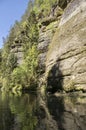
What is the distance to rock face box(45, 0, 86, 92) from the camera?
38906 mm

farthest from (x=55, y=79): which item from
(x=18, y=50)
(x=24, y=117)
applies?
(x=18, y=50)

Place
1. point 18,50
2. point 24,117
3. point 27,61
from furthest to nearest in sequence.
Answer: point 18,50
point 27,61
point 24,117

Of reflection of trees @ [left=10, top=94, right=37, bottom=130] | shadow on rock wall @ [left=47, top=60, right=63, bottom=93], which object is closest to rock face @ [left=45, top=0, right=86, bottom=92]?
shadow on rock wall @ [left=47, top=60, right=63, bottom=93]

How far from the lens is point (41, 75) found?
63562mm

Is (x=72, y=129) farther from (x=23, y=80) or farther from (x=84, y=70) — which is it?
(x=23, y=80)

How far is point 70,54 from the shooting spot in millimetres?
41938

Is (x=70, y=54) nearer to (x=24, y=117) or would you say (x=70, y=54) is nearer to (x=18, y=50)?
(x=24, y=117)

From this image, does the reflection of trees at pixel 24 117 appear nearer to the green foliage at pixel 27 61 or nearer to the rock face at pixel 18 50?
the green foliage at pixel 27 61

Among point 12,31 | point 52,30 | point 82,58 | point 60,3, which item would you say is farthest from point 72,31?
point 12,31

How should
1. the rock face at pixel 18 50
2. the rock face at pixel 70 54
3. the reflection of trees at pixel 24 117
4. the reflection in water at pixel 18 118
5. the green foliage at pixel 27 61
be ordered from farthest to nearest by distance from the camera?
the rock face at pixel 18 50 < the green foliage at pixel 27 61 < the rock face at pixel 70 54 < the reflection in water at pixel 18 118 < the reflection of trees at pixel 24 117

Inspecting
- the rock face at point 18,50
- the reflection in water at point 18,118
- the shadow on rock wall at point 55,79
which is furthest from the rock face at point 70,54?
the rock face at point 18,50

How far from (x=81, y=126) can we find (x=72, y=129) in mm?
569

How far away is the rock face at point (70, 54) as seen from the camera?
38906 millimetres

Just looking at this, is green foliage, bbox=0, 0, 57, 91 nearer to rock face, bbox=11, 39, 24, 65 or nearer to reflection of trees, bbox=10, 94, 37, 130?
rock face, bbox=11, 39, 24, 65
